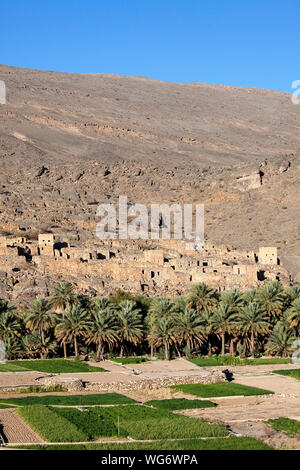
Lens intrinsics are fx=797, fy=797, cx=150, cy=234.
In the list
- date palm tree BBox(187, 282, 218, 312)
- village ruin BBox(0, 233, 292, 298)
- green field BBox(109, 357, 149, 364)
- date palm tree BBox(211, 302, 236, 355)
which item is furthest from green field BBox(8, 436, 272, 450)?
village ruin BBox(0, 233, 292, 298)

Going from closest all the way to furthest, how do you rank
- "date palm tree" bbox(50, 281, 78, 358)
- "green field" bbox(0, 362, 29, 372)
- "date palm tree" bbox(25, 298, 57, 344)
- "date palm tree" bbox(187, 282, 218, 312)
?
"green field" bbox(0, 362, 29, 372), "date palm tree" bbox(25, 298, 57, 344), "date palm tree" bbox(50, 281, 78, 358), "date palm tree" bbox(187, 282, 218, 312)

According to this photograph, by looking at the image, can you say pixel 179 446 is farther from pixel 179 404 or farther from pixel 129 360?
pixel 129 360

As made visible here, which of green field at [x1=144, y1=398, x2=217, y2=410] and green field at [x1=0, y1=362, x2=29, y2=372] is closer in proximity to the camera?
green field at [x1=144, y1=398, x2=217, y2=410]

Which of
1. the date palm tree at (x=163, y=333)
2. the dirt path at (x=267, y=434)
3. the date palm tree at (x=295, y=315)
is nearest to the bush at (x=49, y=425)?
the dirt path at (x=267, y=434)

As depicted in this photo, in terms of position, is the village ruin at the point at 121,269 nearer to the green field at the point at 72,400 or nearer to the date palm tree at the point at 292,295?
the date palm tree at the point at 292,295

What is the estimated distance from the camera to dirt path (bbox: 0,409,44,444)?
83.3 feet

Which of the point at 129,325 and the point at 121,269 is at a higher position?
the point at 121,269

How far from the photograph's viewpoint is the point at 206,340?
45.3 m

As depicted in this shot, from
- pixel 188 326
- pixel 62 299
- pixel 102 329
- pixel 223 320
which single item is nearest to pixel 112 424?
pixel 102 329

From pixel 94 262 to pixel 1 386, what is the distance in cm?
2393

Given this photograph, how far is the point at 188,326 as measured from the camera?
42500mm

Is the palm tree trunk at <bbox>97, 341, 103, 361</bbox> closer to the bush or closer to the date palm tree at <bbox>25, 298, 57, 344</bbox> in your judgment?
the date palm tree at <bbox>25, 298, 57, 344</bbox>

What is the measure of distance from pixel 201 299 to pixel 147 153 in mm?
80755

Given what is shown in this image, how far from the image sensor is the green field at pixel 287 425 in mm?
26859
